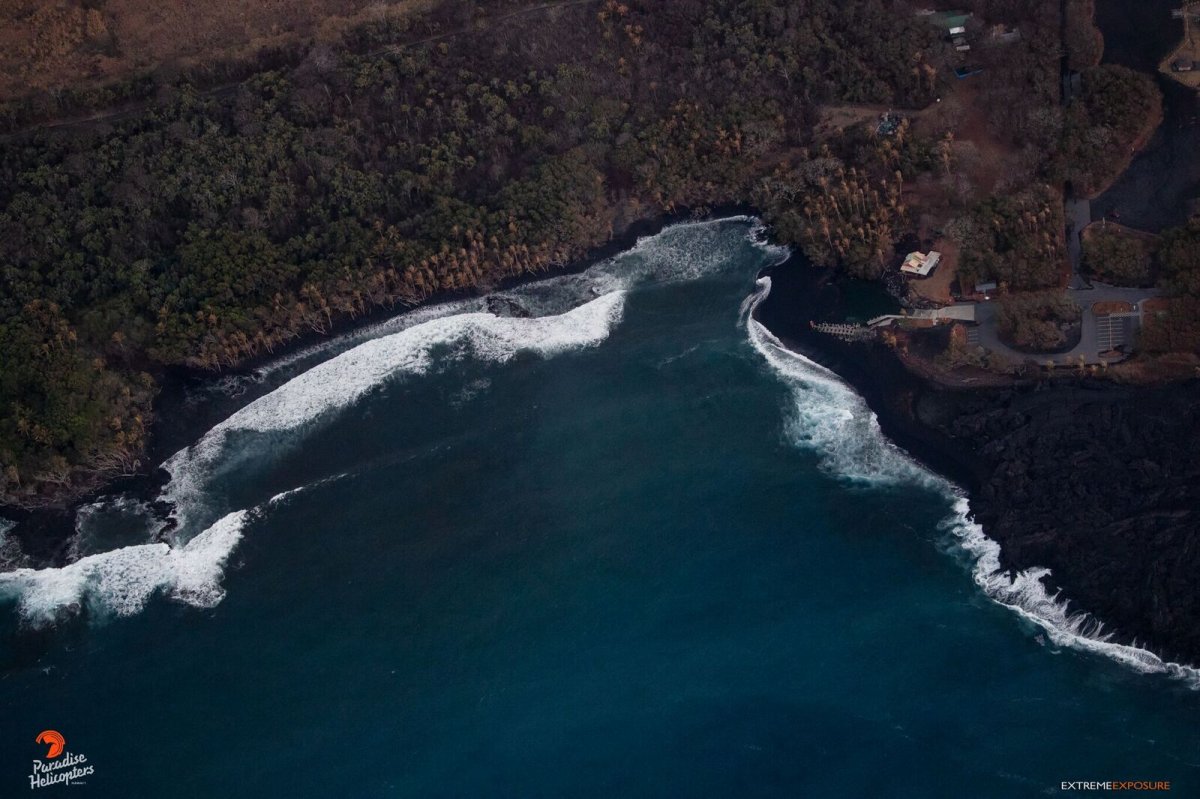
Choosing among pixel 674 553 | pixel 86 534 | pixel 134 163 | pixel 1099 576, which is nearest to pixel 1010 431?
pixel 1099 576

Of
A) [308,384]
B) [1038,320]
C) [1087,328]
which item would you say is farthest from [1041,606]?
[308,384]

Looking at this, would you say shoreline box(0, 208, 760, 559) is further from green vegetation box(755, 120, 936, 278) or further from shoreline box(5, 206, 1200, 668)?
green vegetation box(755, 120, 936, 278)

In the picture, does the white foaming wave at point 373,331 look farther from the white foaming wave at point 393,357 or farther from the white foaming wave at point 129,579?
the white foaming wave at point 129,579

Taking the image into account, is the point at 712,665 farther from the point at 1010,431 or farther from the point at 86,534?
the point at 86,534

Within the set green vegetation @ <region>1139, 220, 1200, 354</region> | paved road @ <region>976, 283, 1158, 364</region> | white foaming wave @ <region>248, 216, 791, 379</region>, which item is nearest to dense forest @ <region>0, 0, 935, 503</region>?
white foaming wave @ <region>248, 216, 791, 379</region>

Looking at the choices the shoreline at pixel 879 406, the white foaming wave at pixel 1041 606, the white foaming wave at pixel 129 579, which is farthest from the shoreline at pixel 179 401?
the white foaming wave at pixel 1041 606

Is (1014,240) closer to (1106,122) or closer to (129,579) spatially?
(1106,122)
